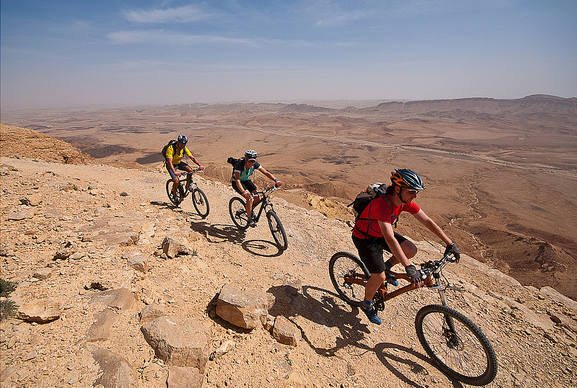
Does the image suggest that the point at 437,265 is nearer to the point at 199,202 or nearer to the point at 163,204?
the point at 199,202

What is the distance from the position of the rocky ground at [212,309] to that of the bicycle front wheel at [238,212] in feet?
0.78

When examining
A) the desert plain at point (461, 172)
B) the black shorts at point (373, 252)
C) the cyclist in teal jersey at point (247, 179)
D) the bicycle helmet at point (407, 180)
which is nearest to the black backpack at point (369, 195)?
the bicycle helmet at point (407, 180)

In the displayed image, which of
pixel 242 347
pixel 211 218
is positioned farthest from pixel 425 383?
pixel 211 218

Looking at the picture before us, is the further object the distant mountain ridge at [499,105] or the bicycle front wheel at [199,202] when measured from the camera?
the distant mountain ridge at [499,105]

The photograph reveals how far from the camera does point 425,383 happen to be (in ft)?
→ 9.58

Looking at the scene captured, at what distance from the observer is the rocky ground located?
2248 mm

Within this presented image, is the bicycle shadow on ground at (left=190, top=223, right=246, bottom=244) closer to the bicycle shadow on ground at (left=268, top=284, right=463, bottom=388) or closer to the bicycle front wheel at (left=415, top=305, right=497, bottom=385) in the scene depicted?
the bicycle shadow on ground at (left=268, top=284, right=463, bottom=388)

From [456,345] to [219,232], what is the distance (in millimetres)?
4966

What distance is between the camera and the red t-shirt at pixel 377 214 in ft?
9.86

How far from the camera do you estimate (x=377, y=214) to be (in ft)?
9.95

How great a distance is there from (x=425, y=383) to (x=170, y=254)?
4.00m

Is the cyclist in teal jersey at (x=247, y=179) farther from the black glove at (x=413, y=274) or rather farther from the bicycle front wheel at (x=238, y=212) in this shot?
the black glove at (x=413, y=274)

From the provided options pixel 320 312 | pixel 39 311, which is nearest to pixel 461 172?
pixel 320 312

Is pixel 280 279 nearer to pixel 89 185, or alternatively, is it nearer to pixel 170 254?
pixel 170 254
